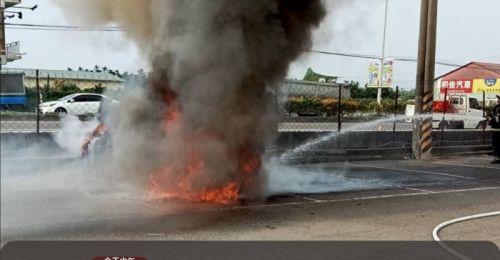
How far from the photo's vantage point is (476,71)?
49.0 m

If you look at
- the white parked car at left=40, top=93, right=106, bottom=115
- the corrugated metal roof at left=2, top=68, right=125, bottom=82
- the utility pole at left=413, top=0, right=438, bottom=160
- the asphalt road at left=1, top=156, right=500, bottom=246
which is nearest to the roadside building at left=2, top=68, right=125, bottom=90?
the corrugated metal roof at left=2, top=68, right=125, bottom=82

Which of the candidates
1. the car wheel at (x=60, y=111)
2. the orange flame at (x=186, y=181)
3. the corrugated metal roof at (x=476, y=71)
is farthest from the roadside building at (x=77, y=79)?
the corrugated metal roof at (x=476, y=71)

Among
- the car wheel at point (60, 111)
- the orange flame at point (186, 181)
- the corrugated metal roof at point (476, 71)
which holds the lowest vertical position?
the orange flame at point (186, 181)

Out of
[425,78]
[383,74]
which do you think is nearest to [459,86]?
[383,74]

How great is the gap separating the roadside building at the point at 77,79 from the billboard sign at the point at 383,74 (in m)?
30.8

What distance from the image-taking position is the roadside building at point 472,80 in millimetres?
44656

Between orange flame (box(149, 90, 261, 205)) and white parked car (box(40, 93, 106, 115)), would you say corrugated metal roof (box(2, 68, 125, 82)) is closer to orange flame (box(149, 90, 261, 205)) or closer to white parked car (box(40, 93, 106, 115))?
white parked car (box(40, 93, 106, 115))

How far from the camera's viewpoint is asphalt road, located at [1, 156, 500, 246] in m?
5.86

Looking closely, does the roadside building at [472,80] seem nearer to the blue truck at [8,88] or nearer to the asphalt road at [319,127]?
the asphalt road at [319,127]

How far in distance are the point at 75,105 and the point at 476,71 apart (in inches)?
1731

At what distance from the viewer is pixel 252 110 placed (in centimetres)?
811
